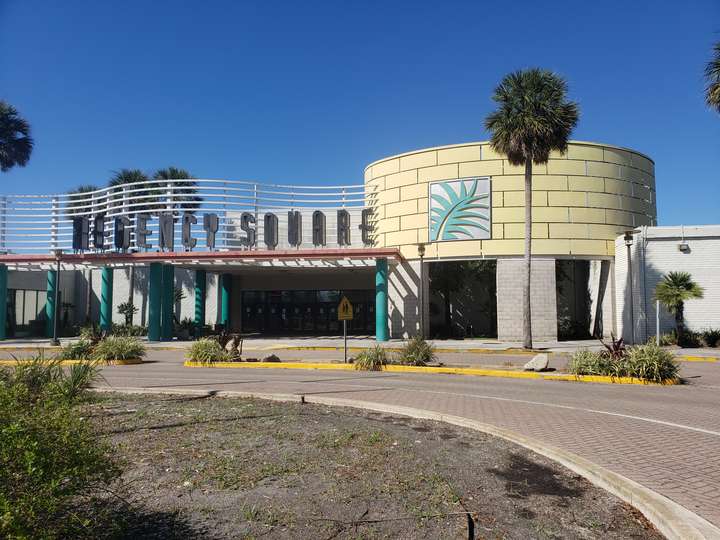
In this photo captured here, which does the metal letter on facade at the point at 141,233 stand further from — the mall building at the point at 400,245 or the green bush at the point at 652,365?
the green bush at the point at 652,365

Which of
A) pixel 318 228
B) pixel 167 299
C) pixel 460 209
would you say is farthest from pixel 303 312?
pixel 460 209

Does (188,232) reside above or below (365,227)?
below

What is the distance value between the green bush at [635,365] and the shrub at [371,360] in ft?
19.2

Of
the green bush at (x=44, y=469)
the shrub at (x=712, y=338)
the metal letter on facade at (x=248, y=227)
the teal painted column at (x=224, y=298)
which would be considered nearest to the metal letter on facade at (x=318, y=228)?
the metal letter on facade at (x=248, y=227)

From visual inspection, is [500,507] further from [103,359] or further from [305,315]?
[305,315]

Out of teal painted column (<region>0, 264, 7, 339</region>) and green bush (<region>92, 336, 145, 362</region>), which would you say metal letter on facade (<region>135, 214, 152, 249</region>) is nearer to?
teal painted column (<region>0, 264, 7, 339</region>)

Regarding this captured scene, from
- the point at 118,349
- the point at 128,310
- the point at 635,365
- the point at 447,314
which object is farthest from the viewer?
the point at 128,310

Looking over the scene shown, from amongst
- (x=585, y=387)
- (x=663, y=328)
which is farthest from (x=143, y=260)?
(x=663, y=328)

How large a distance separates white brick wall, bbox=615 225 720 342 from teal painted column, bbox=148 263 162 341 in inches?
1036

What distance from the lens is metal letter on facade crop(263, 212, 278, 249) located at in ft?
108

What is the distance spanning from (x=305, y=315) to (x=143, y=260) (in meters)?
13.6

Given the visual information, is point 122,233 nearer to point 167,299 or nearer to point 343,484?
→ point 167,299

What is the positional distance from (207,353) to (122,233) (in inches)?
686

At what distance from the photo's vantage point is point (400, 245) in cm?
3203
